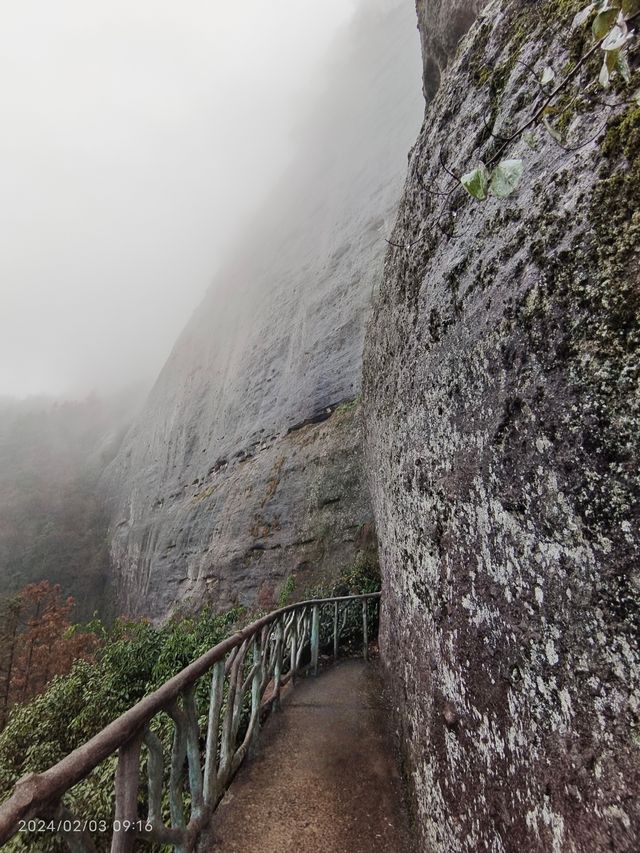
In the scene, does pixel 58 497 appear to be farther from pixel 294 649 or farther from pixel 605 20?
pixel 605 20

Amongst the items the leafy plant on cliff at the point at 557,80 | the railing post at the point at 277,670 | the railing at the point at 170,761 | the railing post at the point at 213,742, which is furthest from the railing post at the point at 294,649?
the leafy plant on cliff at the point at 557,80

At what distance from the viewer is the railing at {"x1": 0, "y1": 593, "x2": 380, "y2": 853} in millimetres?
1125

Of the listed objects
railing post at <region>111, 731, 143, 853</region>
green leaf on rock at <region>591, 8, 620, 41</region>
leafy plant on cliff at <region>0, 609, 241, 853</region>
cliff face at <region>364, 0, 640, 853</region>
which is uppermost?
green leaf on rock at <region>591, 8, 620, 41</region>

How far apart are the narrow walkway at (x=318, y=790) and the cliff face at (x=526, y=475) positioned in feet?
1.31

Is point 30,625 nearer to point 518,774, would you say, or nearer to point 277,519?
point 277,519

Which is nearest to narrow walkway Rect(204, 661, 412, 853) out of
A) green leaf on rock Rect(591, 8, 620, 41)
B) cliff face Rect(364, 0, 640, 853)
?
cliff face Rect(364, 0, 640, 853)

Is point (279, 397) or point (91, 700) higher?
Answer: point (279, 397)

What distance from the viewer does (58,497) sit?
26656mm

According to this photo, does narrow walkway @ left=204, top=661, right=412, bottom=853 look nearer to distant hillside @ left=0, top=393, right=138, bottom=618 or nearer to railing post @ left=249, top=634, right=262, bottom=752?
railing post @ left=249, top=634, right=262, bottom=752

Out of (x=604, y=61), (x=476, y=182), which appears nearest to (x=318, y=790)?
(x=476, y=182)

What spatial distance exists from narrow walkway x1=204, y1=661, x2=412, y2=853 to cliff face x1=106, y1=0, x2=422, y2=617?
188 inches

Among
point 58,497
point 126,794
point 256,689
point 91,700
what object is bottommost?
point 91,700

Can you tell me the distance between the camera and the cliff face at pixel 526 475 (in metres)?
→ 1.11

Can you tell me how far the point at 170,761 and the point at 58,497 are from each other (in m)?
29.1
